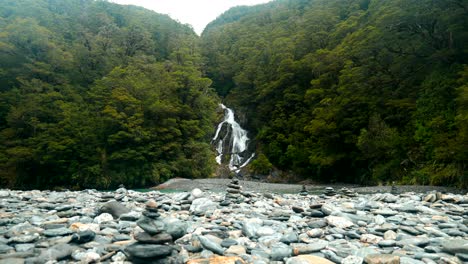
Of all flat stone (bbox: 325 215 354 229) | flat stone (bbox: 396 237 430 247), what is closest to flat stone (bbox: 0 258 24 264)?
flat stone (bbox: 325 215 354 229)

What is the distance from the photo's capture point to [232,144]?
3644cm

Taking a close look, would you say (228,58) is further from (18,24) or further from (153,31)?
(18,24)

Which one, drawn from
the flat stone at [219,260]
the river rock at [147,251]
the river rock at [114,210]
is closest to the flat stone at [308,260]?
the flat stone at [219,260]

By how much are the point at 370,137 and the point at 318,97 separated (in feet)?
36.3

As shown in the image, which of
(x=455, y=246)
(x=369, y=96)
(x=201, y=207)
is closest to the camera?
(x=455, y=246)

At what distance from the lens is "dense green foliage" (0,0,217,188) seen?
24078 millimetres

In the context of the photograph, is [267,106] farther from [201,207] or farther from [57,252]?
[57,252]

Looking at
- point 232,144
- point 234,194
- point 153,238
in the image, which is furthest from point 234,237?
point 232,144

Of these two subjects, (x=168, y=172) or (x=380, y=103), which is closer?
(x=380, y=103)

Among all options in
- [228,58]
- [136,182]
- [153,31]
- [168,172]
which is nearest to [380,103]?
[168,172]

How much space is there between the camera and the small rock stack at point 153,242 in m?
2.87

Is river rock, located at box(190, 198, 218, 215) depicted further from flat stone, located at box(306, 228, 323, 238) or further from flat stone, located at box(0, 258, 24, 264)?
flat stone, located at box(0, 258, 24, 264)

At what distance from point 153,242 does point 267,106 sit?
3725 cm

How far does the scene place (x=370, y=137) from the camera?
75.6 feet
